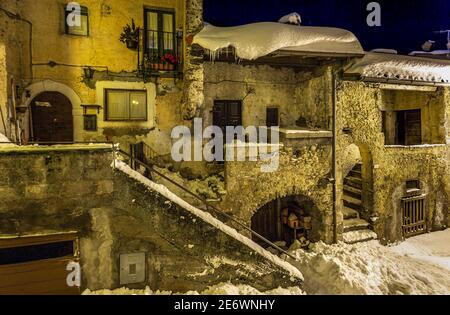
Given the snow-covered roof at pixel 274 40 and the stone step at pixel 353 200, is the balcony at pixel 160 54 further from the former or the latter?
the stone step at pixel 353 200

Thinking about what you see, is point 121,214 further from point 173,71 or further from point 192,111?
point 173,71

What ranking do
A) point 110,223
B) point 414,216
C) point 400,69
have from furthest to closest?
point 414,216 → point 400,69 → point 110,223

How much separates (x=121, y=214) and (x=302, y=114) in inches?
360

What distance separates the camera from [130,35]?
10.0m

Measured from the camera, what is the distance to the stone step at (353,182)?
42.8ft

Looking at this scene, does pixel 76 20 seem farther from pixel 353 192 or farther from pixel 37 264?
pixel 353 192

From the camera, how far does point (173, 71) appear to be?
34.9 feet

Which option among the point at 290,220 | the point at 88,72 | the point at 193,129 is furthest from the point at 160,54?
the point at 290,220

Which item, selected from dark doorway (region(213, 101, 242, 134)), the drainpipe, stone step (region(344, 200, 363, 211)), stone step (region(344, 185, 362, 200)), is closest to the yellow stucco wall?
dark doorway (region(213, 101, 242, 134))

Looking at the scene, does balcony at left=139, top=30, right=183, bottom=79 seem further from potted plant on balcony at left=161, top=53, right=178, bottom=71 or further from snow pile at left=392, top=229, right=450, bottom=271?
snow pile at left=392, top=229, right=450, bottom=271

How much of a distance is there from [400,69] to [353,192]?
19.3ft

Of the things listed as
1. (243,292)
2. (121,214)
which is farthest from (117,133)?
(243,292)

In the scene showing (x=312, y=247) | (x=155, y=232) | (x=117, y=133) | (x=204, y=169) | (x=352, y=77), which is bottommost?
(x=312, y=247)

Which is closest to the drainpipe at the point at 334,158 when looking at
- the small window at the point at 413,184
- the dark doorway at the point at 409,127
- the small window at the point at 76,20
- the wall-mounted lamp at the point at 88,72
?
the small window at the point at 413,184
